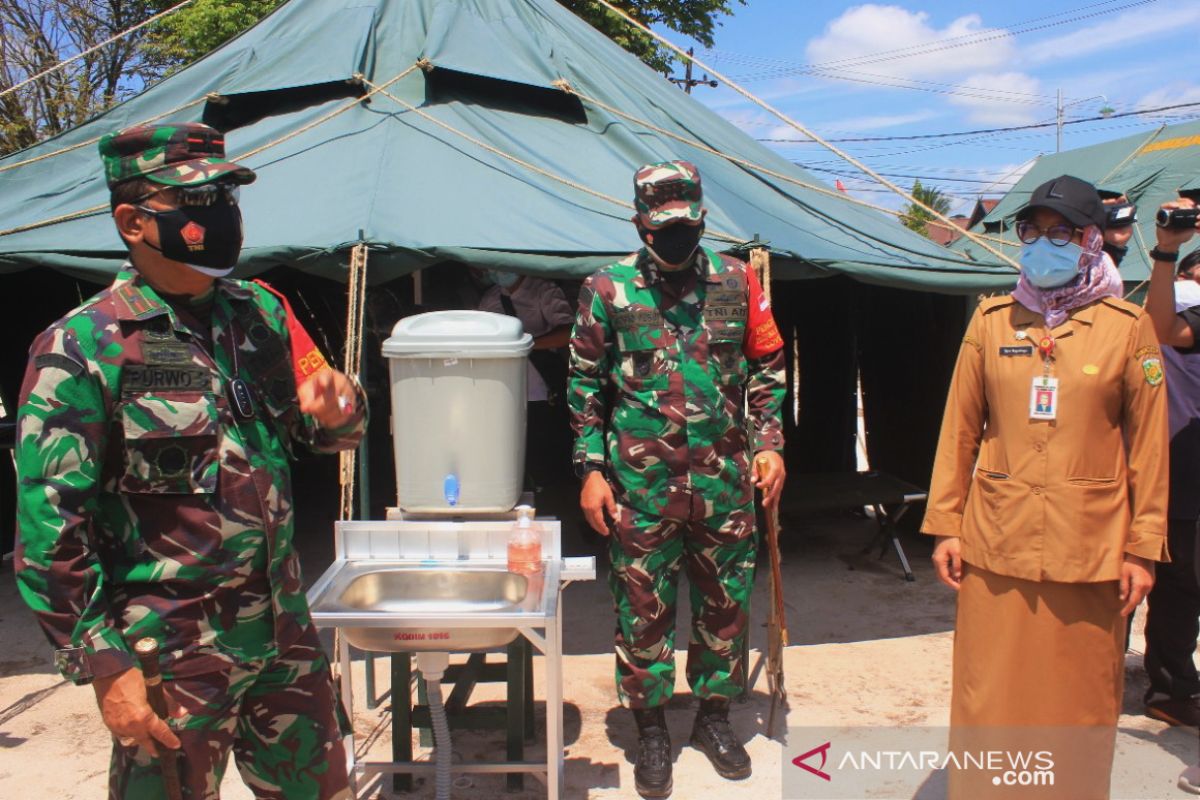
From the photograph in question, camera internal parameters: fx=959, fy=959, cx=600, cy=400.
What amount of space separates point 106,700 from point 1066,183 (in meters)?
2.44

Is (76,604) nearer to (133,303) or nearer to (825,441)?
(133,303)

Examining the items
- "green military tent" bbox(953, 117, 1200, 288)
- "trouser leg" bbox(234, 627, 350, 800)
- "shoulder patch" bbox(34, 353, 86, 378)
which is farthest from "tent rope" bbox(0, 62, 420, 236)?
"green military tent" bbox(953, 117, 1200, 288)

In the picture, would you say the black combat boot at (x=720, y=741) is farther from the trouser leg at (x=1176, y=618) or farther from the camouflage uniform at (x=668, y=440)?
the trouser leg at (x=1176, y=618)

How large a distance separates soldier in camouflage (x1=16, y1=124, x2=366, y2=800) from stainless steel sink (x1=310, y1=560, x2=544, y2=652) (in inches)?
17.1

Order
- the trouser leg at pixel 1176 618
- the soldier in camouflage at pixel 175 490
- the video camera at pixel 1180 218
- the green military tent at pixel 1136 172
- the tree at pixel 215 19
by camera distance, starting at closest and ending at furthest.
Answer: the soldier in camouflage at pixel 175 490
the video camera at pixel 1180 218
the trouser leg at pixel 1176 618
the green military tent at pixel 1136 172
the tree at pixel 215 19

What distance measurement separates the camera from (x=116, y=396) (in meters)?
1.76

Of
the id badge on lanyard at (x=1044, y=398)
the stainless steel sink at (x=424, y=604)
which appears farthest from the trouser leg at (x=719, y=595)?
→ the id badge on lanyard at (x=1044, y=398)

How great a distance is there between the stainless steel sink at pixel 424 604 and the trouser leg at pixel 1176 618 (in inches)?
92.4

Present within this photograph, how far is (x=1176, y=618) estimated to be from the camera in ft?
11.4

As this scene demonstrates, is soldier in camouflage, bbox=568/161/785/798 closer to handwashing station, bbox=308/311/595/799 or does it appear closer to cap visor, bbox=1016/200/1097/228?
handwashing station, bbox=308/311/595/799

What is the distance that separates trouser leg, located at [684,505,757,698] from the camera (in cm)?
312

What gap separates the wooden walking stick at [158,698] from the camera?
1.73 m

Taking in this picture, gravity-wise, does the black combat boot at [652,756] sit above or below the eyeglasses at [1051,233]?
below

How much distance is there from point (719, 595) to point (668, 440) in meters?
0.55
